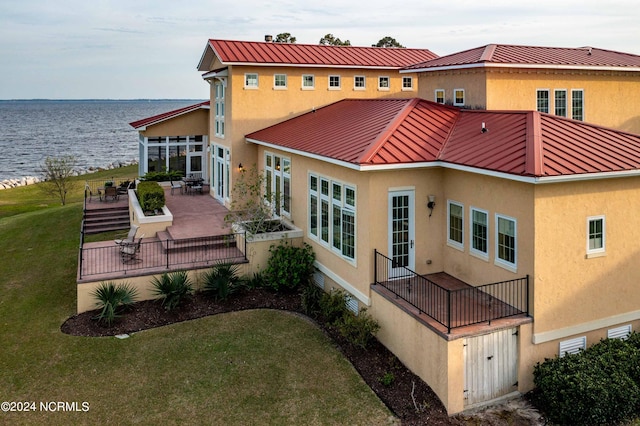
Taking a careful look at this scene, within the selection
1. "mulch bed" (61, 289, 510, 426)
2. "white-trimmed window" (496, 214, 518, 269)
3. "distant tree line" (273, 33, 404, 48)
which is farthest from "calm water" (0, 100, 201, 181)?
"white-trimmed window" (496, 214, 518, 269)

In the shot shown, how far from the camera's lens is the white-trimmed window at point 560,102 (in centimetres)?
1850

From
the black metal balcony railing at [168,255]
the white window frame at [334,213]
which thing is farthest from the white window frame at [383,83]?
the black metal balcony railing at [168,255]

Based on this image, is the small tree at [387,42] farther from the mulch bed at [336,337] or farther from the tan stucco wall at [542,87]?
the mulch bed at [336,337]

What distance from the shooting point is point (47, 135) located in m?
120

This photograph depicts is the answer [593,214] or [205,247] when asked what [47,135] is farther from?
[593,214]

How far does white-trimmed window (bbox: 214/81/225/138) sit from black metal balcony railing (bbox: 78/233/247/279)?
761 centimetres

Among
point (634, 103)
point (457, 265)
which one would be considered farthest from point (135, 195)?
point (634, 103)

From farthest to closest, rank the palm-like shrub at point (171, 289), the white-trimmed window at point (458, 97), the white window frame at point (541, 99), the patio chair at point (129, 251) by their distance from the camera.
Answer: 1. the white-trimmed window at point (458, 97)
2. the white window frame at point (541, 99)
3. the patio chair at point (129, 251)
4. the palm-like shrub at point (171, 289)

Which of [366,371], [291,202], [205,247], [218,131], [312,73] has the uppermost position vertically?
[312,73]

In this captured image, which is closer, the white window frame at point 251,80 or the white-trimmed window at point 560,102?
the white-trimmed window at point 560,102

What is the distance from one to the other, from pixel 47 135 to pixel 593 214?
128m

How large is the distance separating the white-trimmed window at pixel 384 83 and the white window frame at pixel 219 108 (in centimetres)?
700

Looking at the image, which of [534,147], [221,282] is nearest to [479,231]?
[534,147]

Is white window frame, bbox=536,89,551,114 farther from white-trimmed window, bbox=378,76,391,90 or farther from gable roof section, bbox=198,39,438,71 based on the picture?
white-trimmed window, bbox=378,76,391,90
